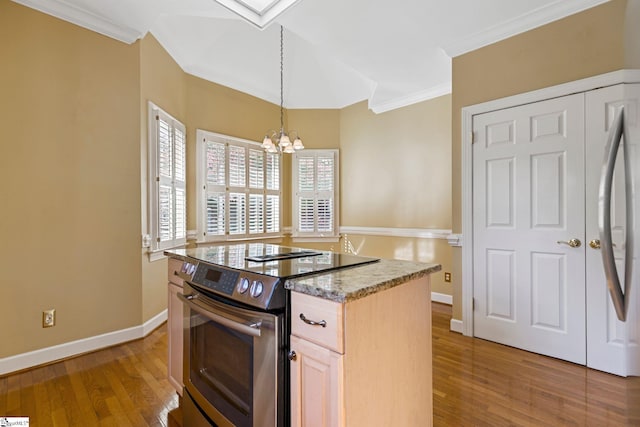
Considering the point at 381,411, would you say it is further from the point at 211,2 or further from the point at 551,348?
the point at 211,2

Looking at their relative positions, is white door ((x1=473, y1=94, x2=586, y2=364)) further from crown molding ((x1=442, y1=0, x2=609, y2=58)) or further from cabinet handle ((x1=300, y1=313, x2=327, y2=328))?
cabinet handle ((x1=300, y1=313, x2=327, y2=328))

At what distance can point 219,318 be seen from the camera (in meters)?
1.38

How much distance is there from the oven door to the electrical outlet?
5.02ft

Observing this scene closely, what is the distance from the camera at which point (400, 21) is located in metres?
2.72

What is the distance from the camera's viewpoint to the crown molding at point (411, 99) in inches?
157

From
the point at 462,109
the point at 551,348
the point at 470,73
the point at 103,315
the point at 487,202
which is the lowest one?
the point at 551,348

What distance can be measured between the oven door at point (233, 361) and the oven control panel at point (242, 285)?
2.0 inches

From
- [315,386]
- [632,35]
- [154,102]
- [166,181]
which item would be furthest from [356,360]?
[154,102]

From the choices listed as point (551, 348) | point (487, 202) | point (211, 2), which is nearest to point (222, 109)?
point (211, 2)

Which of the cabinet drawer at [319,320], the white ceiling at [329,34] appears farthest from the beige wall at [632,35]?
the white ceiling at [329,34]

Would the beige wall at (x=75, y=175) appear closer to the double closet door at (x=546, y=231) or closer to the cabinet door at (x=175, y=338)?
the cabinet door at (x=175, y=338)

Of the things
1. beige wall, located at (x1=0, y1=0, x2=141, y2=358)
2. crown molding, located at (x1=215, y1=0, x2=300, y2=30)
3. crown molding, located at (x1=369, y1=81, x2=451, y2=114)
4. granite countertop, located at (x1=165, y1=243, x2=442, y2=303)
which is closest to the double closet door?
crown molding, located at (x1=369, y1=81, x2=451, y2=114)

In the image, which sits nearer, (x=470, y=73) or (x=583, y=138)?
(x=583, y=138)

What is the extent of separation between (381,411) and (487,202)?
2.32 m
